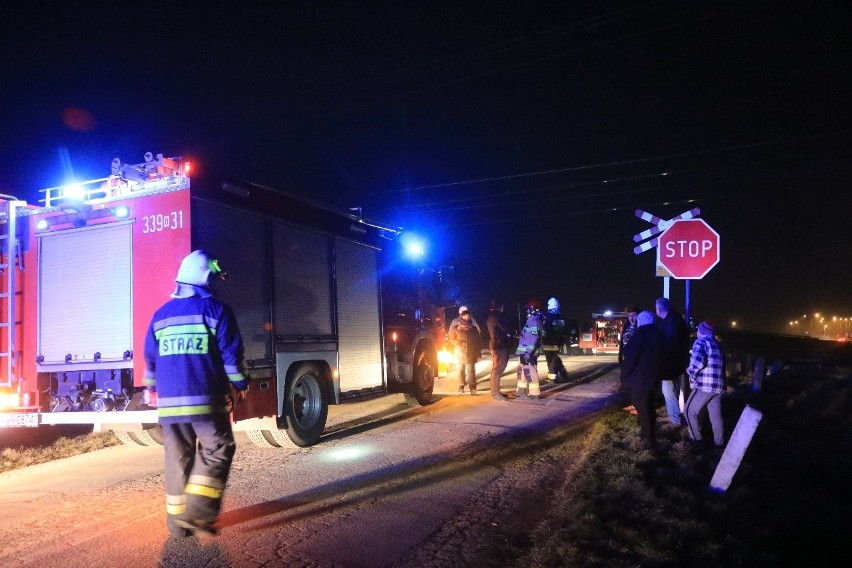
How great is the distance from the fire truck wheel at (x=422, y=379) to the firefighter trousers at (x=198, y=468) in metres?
6.60

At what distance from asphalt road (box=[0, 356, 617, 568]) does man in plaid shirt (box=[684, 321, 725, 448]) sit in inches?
59.5

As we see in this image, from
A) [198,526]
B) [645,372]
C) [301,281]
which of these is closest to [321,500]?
[198,526]

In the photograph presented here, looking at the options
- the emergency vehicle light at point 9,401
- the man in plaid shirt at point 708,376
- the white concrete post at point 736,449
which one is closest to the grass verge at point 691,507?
the white concrete post at point 736,449

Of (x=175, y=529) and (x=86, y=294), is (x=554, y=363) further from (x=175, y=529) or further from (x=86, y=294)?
(x=175, y=529)

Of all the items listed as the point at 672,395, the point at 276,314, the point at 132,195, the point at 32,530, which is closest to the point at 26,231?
the point at 132,195

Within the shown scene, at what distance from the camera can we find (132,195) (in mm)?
6777

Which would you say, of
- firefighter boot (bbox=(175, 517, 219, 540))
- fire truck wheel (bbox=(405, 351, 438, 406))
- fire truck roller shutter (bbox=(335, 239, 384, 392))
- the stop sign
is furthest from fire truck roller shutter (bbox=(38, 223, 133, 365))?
the stop sign

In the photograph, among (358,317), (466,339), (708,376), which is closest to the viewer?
(708,376)

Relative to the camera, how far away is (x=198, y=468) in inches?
168

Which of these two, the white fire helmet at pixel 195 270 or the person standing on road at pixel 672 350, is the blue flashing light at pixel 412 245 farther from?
the white fire helmet at pixel 195 270

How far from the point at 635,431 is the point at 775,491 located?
7.24ft

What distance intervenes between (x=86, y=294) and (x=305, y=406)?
8.95 ft

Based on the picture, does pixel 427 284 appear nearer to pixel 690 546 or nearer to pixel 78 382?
pixel 78 382

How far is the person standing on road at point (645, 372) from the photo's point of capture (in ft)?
23.4
